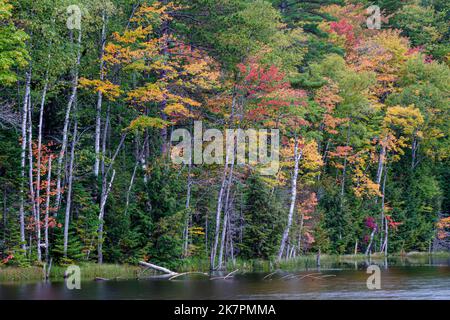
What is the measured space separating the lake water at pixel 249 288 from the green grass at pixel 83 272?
1243 millimetres

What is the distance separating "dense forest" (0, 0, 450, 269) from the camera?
23.9m

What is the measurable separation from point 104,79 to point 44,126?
3.56 metres

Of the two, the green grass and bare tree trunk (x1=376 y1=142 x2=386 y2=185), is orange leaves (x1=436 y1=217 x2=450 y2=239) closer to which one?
bare tree trunk (x1=376 y1=142 x2=386 y2=185)

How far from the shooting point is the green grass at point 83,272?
22159 millimetres

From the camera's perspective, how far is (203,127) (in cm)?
3125

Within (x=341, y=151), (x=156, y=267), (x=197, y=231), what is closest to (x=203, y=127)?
(x=197, y=231)

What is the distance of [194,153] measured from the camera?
30719mm

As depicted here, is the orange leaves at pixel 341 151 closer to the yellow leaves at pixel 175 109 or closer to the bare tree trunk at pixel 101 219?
the yellow leaves at pixel 175 109

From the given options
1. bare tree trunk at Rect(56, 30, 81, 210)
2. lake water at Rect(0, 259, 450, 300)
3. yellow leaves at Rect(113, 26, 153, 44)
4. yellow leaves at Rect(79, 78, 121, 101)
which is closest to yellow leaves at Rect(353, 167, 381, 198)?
lake water at Rect(0, 259, 450, 300)

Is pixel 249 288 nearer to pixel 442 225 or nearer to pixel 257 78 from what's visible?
pixel 257 78

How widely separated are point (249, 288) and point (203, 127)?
11.7m

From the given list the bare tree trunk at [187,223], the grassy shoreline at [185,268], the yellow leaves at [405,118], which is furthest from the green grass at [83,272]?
the yellow leaves at [405,118]
